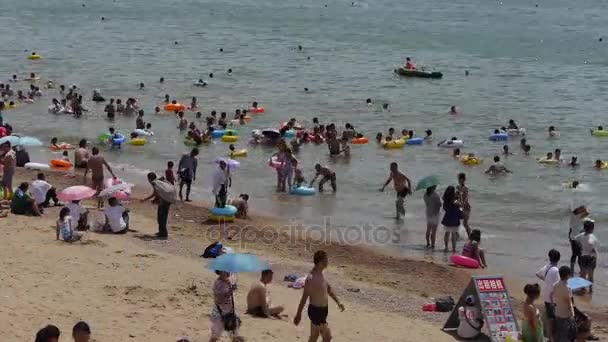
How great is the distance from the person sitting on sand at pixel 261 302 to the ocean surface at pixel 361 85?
6.54m

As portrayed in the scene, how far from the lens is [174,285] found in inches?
558

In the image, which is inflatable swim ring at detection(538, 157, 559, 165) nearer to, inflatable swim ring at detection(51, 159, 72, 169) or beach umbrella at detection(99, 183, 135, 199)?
inflatable swim ring at detection(51, 159, 72, 169)

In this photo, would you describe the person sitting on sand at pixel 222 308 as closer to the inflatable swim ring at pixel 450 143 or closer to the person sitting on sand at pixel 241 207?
the person sitting on sand at pixel 241 207

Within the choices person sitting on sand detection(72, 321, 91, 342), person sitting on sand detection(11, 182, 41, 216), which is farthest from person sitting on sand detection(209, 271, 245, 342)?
person sitting on sand detection(11, 182, 41, 216)

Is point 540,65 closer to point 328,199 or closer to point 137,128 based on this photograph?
point 137,128

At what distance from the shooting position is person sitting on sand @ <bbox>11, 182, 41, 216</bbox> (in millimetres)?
18500

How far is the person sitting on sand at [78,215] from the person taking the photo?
17281 millimetres

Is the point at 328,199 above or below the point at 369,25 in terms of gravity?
below

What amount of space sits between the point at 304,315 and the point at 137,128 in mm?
21007

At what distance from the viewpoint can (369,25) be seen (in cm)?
7706

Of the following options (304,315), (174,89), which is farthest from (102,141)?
(304,315)

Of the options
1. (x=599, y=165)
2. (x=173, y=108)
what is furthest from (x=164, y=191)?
(x=173, y=108)

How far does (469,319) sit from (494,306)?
372mm

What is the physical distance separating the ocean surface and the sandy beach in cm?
207
